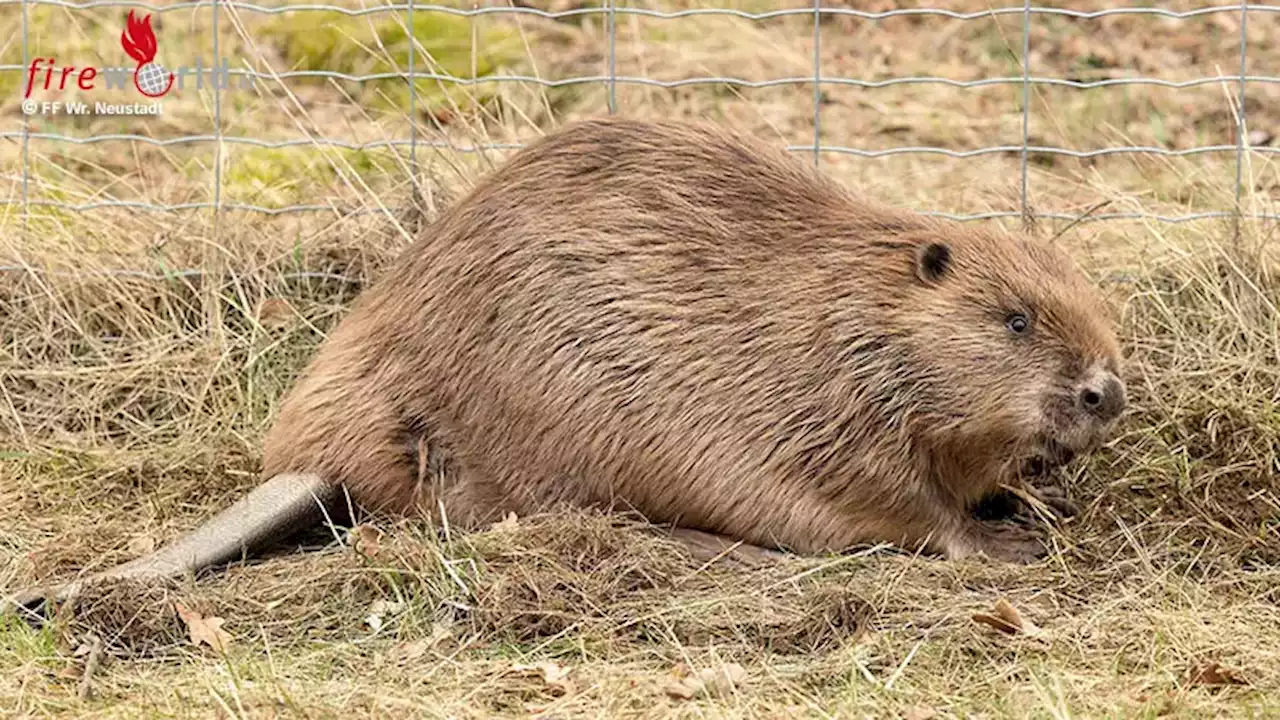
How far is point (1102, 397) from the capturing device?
3.62 meters

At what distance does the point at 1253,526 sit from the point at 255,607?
1.88m

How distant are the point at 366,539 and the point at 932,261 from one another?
1186 millimetres

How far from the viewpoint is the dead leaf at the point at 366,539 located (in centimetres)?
363

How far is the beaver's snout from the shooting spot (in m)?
3.62

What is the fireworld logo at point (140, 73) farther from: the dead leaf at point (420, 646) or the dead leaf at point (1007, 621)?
the dead leaf at point (1007, 621)

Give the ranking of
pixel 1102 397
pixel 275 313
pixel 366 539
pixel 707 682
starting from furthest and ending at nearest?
pixel 275 313 → pixel 366 539 → pixel 1102 397 → pixel 707 682

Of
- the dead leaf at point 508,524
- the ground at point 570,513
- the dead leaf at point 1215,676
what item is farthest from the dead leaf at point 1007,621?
the dead leaf at point 508,524

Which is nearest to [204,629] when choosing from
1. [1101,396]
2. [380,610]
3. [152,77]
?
[380,610]

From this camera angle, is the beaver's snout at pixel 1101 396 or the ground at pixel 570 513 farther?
the beaver's snout at pixel 1101 396

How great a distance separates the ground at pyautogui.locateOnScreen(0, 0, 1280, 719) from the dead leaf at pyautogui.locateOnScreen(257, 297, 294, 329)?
0.02 m

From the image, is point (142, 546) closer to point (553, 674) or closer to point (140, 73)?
point (553, 674)

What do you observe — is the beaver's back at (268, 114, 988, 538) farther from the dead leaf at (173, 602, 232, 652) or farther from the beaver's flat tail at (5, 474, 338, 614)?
the dead leaf at (173, 602, 232, 652)

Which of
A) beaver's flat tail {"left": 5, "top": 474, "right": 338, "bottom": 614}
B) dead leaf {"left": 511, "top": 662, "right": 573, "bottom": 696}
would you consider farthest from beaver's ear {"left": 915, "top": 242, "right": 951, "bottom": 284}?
beaver's flat tail {"left": 5, "top": 474, "right": 338, "bottom": 614}

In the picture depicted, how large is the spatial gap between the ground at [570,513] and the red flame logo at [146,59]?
0.24m
